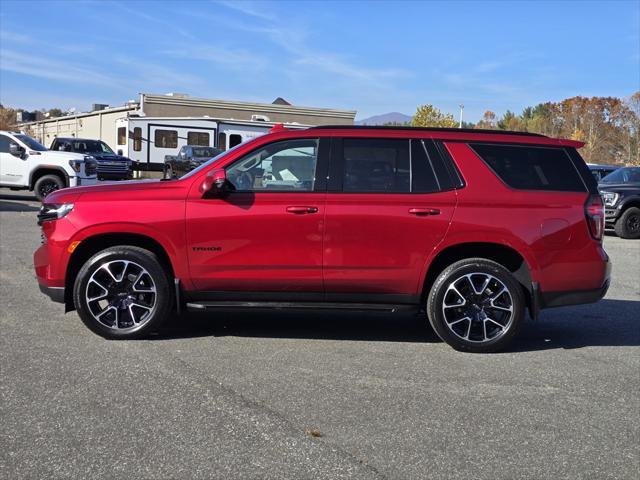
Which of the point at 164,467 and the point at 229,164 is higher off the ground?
Result: the point at 229,164

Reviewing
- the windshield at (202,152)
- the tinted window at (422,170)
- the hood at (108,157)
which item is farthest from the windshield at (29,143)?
the tinted window at (422,170)

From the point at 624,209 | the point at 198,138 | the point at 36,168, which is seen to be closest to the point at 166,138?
the point at 198,138

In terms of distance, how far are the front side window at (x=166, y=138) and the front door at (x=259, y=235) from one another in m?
24.8

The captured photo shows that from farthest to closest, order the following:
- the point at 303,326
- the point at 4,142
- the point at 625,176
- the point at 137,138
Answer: the point at 137,138 → the point at 4,142 → the point at 625,176 → the point at 303,326

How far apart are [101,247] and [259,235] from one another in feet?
4.80

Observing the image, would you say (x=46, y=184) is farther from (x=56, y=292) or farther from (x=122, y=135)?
(x=56, y=292)

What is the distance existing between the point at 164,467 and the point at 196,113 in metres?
37.9

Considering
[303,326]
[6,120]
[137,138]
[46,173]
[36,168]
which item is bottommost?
[303,326]

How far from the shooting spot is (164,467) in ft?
11.5

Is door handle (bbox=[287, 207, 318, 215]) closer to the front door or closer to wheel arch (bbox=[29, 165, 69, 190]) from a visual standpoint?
the front door

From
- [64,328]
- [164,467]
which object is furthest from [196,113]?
[164,467]

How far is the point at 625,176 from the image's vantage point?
56.5 feet

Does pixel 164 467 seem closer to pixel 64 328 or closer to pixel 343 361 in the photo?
pixel 343 361

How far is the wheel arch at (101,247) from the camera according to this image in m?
5.88
